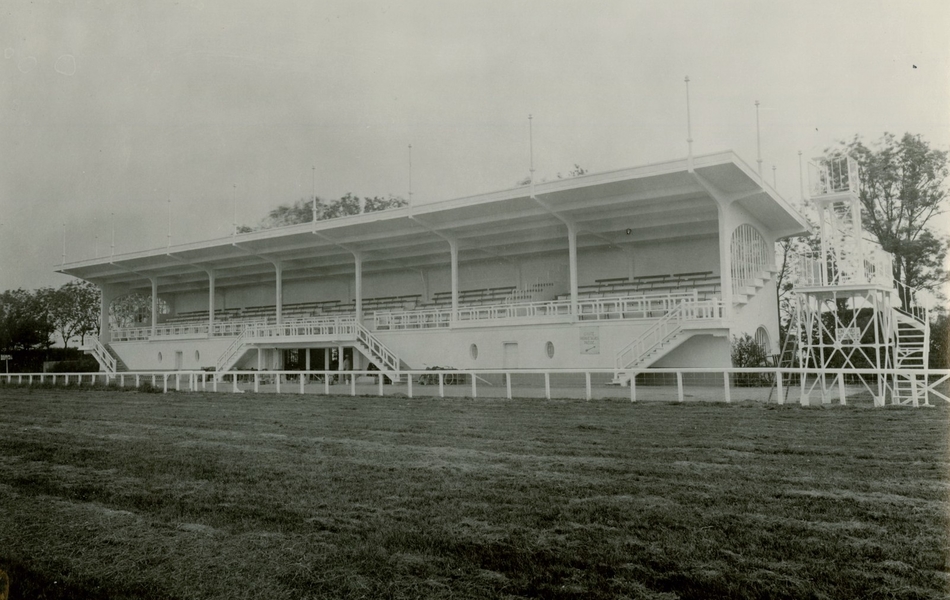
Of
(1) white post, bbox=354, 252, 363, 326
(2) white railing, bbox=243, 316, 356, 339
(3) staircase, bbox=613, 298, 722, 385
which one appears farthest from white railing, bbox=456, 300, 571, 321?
(1) white post, bbox=354, 252, 363, 326

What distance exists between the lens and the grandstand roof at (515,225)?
74.1 feet

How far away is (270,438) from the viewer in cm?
974

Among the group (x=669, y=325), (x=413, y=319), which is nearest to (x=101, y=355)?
(x=413, y=319)

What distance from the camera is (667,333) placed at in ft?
71.4

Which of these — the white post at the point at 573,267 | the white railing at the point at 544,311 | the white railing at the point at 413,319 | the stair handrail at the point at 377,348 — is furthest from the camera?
the white railing at the point at 413,319

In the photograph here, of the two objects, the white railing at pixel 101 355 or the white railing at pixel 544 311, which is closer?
the white railing at pixel 544 311

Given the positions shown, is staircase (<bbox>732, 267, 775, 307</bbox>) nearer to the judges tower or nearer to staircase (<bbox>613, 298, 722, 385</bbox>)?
staircase (<bbox>613, 298, 722, 385</bbox>)

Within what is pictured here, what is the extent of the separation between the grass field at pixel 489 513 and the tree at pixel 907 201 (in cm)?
2436

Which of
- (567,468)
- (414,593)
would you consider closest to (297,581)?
(414,593)

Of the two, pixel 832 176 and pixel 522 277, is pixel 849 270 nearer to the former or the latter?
pixel 832 176

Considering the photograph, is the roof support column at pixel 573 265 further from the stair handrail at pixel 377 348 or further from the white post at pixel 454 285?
the stair handrail at pixel 377 348

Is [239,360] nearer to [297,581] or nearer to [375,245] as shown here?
[375,245]

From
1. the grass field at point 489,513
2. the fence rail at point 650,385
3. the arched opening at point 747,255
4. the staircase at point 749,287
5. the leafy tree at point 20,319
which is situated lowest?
the grass field at point 489,513

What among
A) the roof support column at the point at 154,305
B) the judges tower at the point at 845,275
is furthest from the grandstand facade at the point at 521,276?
the judges tower at the point at 845,275
